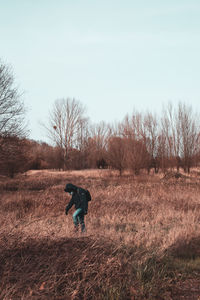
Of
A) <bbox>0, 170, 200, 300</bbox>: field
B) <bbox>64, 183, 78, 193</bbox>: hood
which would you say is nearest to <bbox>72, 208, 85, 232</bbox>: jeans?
<bbox>64, 183, 78, 193</bbox>: hood

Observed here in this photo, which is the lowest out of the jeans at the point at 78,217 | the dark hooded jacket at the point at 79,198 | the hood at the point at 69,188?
the jeans at the point at 78,217

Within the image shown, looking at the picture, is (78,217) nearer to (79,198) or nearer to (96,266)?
(79,198)

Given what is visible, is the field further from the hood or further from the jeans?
the hood

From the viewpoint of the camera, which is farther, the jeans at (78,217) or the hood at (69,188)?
the jeans at (78,217)

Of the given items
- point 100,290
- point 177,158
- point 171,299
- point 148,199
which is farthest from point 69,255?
point 177,158

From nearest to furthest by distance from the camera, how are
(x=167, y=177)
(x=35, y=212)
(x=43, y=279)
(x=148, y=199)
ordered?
1. (x=43, y=279)
2. (x=35, y=212)
3. (x=148, y=199)
4. (x=167, y=177)

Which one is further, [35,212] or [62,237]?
[35,212]

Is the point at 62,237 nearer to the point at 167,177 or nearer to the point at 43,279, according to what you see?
the point at 43,279

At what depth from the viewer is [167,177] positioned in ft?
84.1

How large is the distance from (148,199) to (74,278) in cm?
908

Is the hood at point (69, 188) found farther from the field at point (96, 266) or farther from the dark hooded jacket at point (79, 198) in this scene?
the field at point (96, 266)

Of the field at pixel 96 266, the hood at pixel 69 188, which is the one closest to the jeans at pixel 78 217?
the hood at pixel 69 188

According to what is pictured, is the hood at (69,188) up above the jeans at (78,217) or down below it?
above

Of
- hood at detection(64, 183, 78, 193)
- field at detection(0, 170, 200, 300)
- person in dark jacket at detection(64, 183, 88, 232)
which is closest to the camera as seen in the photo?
field at detection(0, 170, 200, 300)
